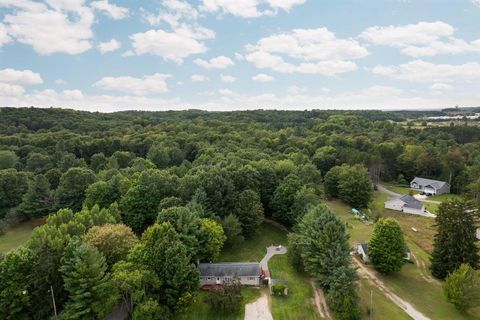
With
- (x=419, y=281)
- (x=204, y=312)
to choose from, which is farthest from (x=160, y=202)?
(x=419, y=281)

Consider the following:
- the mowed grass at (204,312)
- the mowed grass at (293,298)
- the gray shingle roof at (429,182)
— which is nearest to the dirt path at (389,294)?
the mowed grass at (293,298)

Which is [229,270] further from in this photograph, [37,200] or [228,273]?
[37,200]

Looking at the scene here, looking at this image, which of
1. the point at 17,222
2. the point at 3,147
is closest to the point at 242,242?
the point at 17,222

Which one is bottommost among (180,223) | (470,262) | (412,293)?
(412,293)

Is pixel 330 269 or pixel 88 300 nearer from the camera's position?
pixel 88 300

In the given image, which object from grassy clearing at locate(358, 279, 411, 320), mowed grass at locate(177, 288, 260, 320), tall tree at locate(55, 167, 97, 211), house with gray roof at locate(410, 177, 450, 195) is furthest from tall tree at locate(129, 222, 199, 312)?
house with gray roof at locate(410, 177, 450, 195)

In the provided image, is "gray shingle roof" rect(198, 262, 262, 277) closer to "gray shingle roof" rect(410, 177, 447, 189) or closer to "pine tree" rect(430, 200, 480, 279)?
"pine tree" rect(430, 200, 480, 279)

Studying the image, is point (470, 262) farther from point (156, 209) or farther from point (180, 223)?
point (156, 209)
